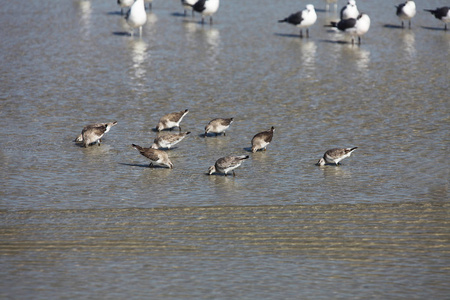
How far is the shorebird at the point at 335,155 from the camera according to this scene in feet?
56.4

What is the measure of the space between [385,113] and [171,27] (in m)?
17.7

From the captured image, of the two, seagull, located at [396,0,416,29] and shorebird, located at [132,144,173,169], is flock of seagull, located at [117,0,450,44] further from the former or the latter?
shorebird, located at [132,144,173,169]

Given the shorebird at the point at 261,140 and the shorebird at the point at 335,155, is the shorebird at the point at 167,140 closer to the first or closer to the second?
the shorebird at the point at 261,140

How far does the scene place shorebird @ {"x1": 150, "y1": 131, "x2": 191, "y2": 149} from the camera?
1864 cm

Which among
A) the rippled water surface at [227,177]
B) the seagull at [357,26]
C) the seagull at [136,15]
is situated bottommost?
the rippled water surface at [227,177]

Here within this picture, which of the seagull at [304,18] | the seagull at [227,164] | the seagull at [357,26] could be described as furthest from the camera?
the seagull at [304,18]

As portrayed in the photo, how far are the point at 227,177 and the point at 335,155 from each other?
2.47 m

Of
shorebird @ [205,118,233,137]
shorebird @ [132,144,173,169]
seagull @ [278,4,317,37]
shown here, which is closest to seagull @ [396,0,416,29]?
→ seagull @ [278,4,317,37]

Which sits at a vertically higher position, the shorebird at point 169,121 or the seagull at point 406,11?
the seagull at point 406,11

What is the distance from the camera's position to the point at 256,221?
546 inches

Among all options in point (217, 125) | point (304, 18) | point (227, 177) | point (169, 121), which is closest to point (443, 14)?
point (304, 18)

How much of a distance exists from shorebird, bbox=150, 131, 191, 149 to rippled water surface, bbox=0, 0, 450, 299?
1.18 ft

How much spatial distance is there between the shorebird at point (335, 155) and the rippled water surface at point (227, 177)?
0.97 feet

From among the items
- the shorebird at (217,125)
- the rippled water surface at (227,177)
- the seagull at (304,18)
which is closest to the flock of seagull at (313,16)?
the seagull at (304,18)
